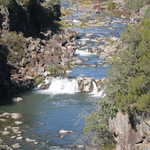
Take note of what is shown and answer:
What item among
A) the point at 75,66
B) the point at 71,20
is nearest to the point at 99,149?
the point at 75,66

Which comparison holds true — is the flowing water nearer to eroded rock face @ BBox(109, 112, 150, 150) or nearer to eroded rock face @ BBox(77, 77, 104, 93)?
eroded rock face @ BBox(77, 77, 104, 93)

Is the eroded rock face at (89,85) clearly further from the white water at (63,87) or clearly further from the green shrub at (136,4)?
the green shrub at (136,4)

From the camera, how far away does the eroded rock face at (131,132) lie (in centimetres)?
4275

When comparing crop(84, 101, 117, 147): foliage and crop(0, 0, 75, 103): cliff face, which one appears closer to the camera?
crop(84, 101, 117, 147): foliage

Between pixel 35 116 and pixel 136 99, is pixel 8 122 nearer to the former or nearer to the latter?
pixel 35 116

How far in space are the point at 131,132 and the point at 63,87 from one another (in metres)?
34.2

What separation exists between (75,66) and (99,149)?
137 ft

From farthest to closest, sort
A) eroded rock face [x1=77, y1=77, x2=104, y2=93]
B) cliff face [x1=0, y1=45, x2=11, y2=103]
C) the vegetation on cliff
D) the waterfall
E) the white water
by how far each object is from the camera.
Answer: the white water < eroded rock face [x1=77, y1=77, x2=104, y2=93] < cliff face [x1=0, y1=45, x2=11, y2=103] < the waterfall < the vegetation on cliff

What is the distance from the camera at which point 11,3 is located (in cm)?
9631

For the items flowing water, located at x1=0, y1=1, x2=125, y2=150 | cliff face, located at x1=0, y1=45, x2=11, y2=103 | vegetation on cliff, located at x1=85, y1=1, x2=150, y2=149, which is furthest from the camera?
cliff face, located at x1=0, y1=45, x2=11, y2=103

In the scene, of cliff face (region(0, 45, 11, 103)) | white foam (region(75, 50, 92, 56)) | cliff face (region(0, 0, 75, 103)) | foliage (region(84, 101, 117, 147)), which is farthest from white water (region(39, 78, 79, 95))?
foliage (region(84, 101, 117, 147))

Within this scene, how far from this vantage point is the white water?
75812mm

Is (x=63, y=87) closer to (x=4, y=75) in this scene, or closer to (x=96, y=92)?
(x=96, y=92)

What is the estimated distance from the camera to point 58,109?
219ft
